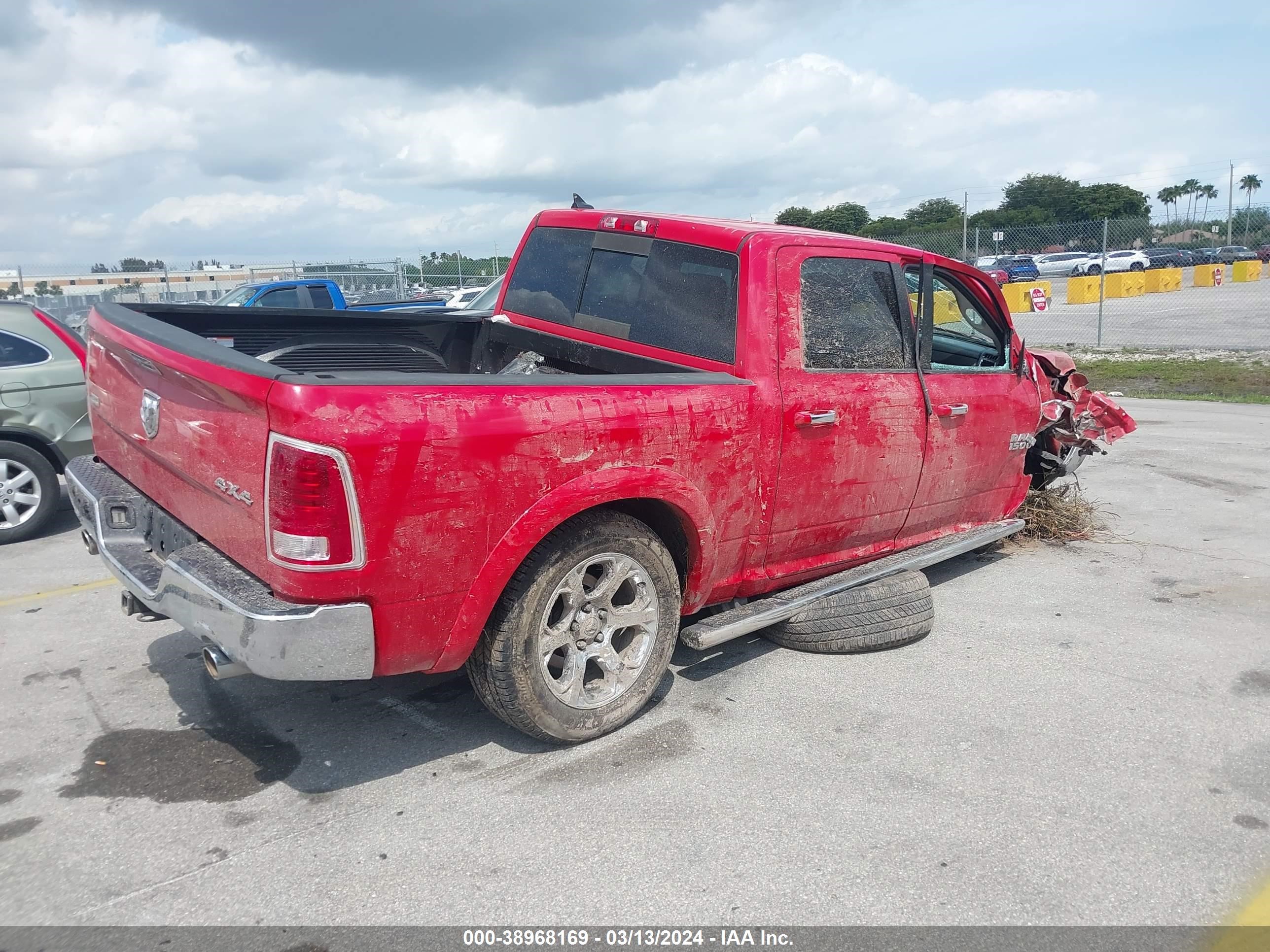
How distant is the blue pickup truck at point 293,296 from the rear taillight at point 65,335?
7.64 m

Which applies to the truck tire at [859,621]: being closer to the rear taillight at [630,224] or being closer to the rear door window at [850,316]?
the rear door window at [850,316]

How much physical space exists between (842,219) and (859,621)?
60.2 m

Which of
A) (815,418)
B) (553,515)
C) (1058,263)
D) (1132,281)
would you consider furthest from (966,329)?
(1058,263)

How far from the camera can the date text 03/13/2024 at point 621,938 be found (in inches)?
104

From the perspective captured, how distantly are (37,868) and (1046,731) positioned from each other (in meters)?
3.49

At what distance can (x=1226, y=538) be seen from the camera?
6.54m

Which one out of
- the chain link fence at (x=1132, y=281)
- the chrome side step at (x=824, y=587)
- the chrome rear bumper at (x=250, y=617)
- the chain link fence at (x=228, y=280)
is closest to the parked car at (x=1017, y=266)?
the chain link fence at (x=1132, y=281)

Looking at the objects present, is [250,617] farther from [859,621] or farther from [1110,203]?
[1110,203]

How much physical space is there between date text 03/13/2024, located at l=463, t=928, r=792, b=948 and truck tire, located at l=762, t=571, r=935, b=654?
6.42 ft

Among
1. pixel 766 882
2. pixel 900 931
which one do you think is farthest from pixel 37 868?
pixel 900 931

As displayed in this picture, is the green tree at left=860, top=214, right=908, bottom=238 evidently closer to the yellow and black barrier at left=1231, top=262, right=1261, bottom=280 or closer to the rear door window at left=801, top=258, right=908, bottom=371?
the yellow and black barrier at left=1231, top=262, right=1261, bottom=280

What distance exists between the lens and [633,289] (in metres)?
4.59

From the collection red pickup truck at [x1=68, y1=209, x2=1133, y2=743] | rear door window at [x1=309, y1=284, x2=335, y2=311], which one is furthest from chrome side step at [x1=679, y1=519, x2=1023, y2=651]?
rear door window at [x1=309, y1=284, x2=335, y2=311]

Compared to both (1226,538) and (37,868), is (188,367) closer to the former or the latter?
(37,868)
